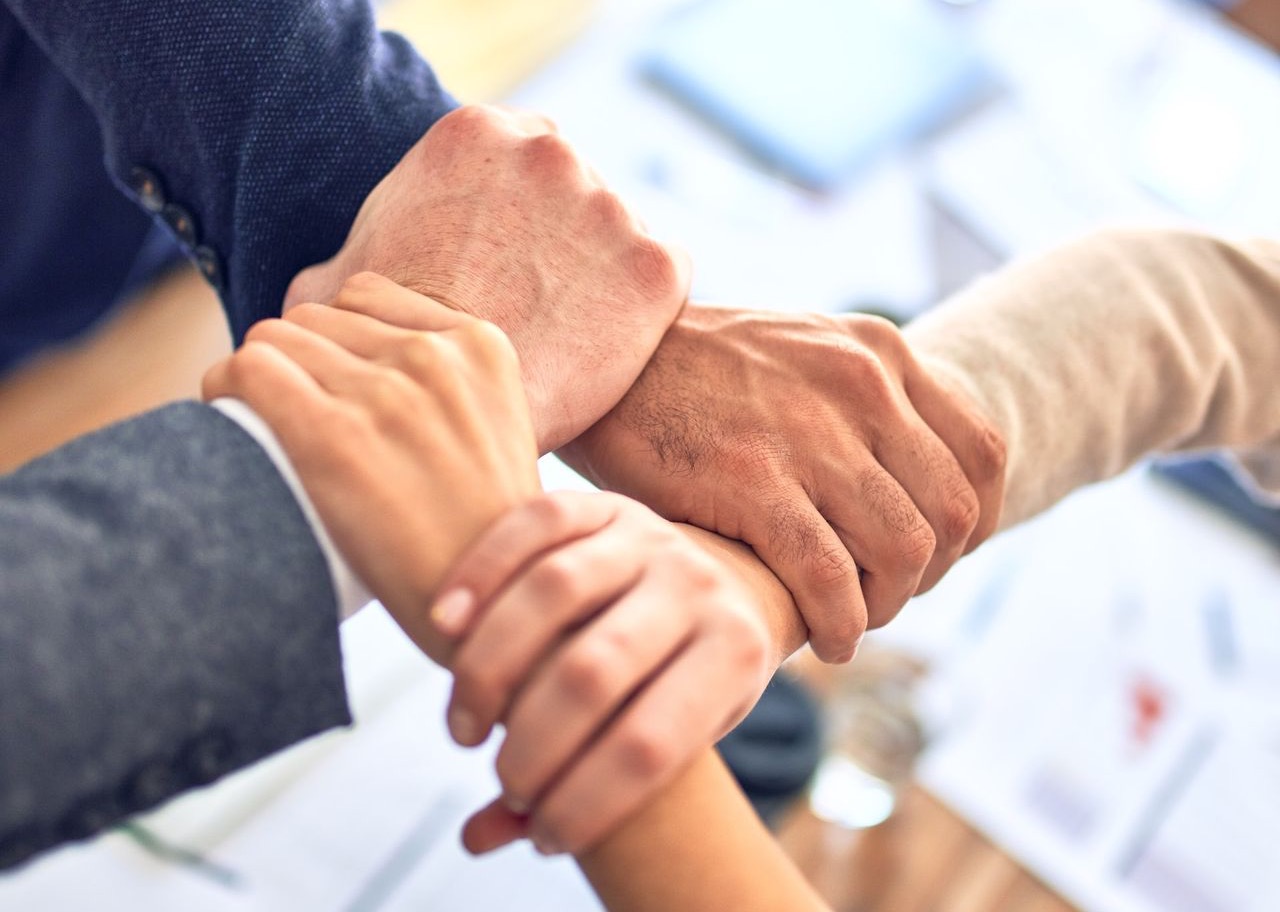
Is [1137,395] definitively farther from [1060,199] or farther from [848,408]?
[1060,199]

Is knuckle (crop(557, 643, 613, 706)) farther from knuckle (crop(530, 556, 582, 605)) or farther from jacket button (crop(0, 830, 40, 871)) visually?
jacket button (crop(0, 830, 40, 871))

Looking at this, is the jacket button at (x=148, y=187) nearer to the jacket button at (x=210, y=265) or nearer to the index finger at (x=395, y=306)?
the jacket button at (x=210, y=265)

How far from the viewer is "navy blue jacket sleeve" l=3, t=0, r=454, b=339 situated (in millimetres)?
597

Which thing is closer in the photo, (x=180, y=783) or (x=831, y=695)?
(x=180, y=783)

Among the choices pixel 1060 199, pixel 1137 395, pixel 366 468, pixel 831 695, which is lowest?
pixel 831 695

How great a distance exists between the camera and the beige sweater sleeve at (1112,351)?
0.65 meters

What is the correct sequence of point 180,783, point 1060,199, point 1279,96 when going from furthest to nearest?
1. point 1279,96
2. point 1060,199
3. point 180,783

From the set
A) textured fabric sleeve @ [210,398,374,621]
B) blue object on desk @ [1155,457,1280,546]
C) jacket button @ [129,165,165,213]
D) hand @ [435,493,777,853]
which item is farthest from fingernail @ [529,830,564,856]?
blue object on desk @ [1155,457,1280,546]

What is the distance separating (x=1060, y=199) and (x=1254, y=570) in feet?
1.47

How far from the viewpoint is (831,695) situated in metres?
0.98

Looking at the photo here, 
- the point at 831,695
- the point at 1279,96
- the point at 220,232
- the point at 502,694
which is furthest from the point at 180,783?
the point at 1279,96

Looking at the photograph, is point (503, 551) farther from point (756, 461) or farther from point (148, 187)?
point (148, 187)

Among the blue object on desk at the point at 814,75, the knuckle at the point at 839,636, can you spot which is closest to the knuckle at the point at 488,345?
the knuckle at the point at 839,636

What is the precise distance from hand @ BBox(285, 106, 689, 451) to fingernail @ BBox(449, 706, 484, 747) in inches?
7.1
